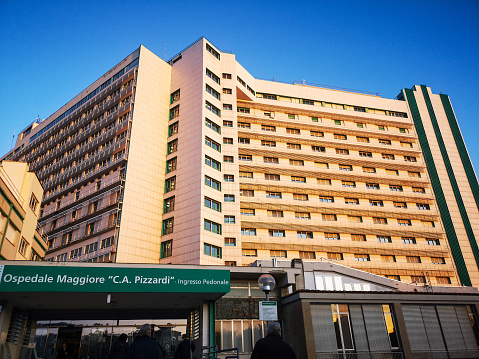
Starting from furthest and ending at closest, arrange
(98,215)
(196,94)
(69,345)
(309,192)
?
(309,192)
(196,94)
(98,215)
(69,345)

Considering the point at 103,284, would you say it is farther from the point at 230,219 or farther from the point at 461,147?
the point at 461,147

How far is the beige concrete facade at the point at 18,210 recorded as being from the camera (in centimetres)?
2341

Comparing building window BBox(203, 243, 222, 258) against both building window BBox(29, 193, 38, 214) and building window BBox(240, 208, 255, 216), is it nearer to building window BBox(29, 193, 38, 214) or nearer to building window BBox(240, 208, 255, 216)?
building window BBox(240, 208, 255, 216)

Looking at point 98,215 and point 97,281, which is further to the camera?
point 98,215

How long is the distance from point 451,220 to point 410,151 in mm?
12129

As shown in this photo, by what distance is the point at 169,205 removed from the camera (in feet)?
144

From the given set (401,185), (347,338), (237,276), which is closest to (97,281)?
(237,276)

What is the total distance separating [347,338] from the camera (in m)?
18.5

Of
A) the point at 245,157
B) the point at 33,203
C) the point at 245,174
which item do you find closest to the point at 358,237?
the point at 245,174

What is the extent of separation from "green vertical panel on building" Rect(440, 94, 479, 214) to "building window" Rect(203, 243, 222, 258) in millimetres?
41913

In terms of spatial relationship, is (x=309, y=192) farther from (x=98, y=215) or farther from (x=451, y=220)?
(x=98, y=215)

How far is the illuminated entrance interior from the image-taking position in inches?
930

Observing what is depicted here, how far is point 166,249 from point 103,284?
24.2 metres

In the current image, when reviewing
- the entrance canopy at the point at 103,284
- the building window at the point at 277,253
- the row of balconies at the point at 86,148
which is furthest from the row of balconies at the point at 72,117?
the entrance canopy at the point at 103,284
